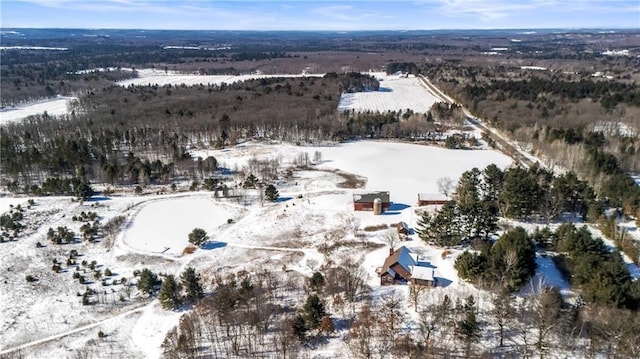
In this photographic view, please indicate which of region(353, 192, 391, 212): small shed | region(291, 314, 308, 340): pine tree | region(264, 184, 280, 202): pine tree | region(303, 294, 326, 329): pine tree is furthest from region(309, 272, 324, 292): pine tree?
region(264, 184, 280, 202): pine tree

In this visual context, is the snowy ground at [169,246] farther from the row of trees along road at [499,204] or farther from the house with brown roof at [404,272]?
the row of trees along road at [499,204]

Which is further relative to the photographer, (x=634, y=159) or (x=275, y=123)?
(x=275, y=123)

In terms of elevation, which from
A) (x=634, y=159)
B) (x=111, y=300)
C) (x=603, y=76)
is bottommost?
(x=111, y=300)

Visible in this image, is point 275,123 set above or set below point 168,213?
above

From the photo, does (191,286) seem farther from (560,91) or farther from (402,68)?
(402,68)

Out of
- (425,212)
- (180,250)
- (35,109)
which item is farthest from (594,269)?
(35,109)

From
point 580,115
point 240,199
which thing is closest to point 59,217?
point 240,199

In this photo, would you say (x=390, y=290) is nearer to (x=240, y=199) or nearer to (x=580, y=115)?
(x=240, y=199)
